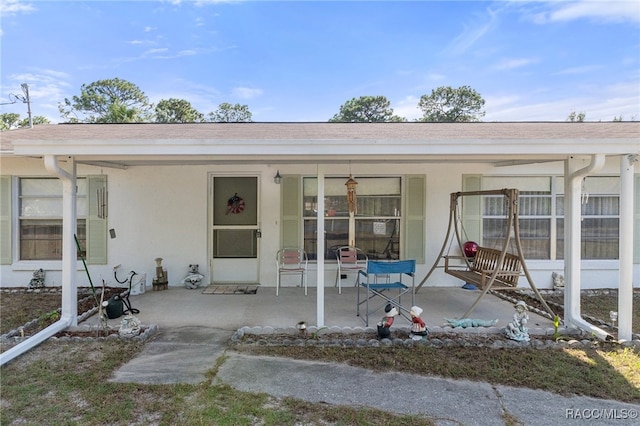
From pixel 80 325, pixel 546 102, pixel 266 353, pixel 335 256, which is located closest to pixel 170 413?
pixel 266 353

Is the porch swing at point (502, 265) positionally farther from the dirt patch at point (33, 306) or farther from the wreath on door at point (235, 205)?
the dirt patch at point (33, 306)

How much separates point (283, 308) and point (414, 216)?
9.16 ft

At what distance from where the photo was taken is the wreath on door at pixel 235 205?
20.5ft

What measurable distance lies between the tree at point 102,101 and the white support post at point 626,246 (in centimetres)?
2680

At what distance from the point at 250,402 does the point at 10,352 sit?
2.47 meters

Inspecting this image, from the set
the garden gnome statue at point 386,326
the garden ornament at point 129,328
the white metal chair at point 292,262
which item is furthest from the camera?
the white metal chair at point 292,262

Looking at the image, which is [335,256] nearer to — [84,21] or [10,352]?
[10,352]

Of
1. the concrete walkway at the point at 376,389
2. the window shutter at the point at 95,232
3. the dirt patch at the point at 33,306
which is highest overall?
the window shutter at the point at 95,232

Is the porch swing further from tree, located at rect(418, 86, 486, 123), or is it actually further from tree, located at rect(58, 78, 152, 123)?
tree, located at rect(418, 86, 486, 123)

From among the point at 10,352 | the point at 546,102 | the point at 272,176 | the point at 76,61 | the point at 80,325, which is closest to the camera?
the point at 10,352

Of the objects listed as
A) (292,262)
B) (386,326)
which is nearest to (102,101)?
→ (292,262)

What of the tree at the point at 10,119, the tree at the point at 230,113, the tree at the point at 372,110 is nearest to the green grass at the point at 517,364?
the tree at the point at 230,113

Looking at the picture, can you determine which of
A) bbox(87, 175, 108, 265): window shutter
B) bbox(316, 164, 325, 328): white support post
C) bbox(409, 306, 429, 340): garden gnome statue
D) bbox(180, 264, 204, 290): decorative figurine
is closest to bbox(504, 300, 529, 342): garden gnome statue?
bbox(409, 306, 429, 340): garden gnome statue

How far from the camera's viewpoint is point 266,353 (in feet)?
11.6
